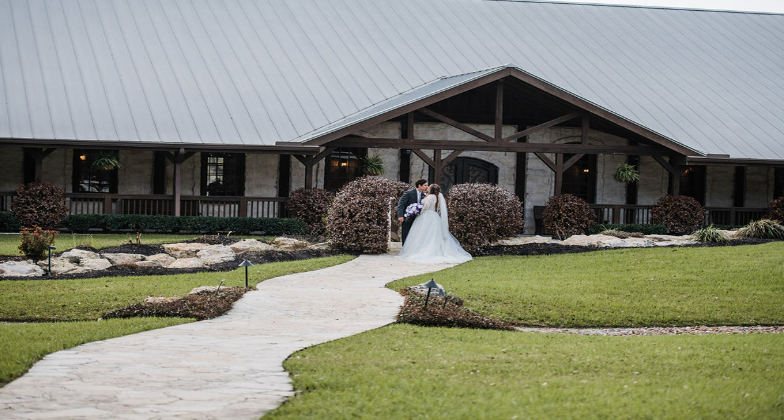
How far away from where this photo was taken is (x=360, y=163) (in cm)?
2425

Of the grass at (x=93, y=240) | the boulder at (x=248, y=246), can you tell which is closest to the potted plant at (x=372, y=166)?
the grass at (x=93, y=240)

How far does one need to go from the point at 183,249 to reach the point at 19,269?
3.63m

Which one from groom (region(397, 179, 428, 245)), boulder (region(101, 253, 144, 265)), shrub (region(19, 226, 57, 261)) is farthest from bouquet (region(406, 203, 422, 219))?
shrub (region(19, 226, 57, 261))

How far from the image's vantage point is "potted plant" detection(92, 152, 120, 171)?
70.2 ft

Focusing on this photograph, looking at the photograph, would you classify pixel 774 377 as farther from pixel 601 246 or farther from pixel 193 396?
pixel 601 246

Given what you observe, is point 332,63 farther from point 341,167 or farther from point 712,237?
point 712,237

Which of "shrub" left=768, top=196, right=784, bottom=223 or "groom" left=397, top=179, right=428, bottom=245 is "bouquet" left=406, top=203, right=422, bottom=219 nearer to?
"groom" left=397, top=179, right=428, bottom=245

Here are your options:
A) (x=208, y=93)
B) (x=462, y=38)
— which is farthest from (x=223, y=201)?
(x=462, y=38)

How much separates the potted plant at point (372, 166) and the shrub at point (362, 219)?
624cm

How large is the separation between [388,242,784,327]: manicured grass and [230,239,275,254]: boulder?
4.78 m

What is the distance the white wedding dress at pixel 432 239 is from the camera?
16328 millimetres

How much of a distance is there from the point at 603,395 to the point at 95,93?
65.1 feet

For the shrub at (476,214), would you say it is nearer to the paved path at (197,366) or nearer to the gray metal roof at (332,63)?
the gray metal roof at (332,63)

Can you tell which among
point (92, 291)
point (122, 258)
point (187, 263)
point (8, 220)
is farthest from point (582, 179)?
point (92, 291)
